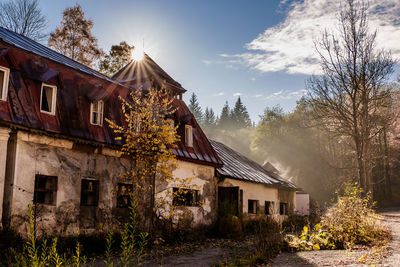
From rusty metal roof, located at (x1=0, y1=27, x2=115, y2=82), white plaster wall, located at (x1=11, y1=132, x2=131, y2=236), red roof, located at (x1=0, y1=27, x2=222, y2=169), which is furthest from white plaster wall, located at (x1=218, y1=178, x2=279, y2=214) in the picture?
rusty metal roof, located at (x1=0, y1=27, x2=115, y2=82)

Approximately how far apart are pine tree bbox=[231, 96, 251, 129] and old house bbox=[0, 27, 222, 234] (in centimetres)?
7653

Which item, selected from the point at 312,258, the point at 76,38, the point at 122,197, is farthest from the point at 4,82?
the point at 76,38

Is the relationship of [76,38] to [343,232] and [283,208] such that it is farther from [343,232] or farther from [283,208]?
[343,232]

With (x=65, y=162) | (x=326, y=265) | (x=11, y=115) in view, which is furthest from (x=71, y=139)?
(x=326, y=265)

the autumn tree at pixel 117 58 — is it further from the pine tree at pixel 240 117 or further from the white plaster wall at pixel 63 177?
the pine tree at pixel 240 117

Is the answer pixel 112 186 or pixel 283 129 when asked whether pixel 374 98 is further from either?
pixel 283 129

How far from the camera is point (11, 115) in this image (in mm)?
9570

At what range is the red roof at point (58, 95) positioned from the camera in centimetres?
995

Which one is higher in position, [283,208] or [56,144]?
[56,144]

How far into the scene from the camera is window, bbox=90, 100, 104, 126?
12.4 m

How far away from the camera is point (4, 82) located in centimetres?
981

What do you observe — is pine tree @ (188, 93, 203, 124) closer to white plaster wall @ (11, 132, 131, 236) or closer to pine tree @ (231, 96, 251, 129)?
pine tree @ (231, 96, 251, 129)

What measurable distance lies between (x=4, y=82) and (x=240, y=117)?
82.2 metres

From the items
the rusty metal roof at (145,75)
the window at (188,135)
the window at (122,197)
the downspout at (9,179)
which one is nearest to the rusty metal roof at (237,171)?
the window at (188,135)
